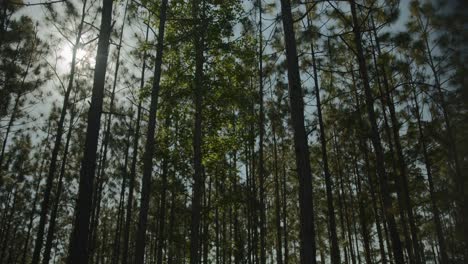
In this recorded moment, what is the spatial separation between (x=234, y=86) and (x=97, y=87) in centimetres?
594

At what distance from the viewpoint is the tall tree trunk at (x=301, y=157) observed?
491 centimetres

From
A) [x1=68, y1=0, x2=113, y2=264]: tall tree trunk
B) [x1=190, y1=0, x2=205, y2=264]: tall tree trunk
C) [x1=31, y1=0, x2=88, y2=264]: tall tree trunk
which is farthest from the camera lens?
[x1=31, y1=0, x2=88, y2=264]: tall tree trunk

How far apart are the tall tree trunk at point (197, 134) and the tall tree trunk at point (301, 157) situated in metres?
3.74

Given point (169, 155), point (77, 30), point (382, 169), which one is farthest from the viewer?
point (77, 30)

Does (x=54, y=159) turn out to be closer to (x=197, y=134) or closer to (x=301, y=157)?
(x=197, y=134)

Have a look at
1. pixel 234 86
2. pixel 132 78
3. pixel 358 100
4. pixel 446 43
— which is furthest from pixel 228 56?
pixel 446 43

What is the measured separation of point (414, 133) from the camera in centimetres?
1318

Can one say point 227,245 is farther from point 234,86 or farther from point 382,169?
point 382,169

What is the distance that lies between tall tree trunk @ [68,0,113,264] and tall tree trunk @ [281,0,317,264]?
3287 millimetres

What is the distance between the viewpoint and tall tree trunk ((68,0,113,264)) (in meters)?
5.38

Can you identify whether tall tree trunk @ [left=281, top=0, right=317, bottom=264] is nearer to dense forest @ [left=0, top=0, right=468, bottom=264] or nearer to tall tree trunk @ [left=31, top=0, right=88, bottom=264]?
dense forest @ [left=0, top=0, right=468, bottom=264]

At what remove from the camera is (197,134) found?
398 inches

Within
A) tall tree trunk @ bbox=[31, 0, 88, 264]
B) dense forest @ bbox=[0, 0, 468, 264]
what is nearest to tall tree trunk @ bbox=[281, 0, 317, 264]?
dense forest @ bbox=[0, 0, 468, 264]

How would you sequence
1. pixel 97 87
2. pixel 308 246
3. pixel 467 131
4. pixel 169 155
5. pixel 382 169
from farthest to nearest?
pixel 169 155, pixel 382 169, pixel 97 87, pixel 308 246, pixel 467 131
